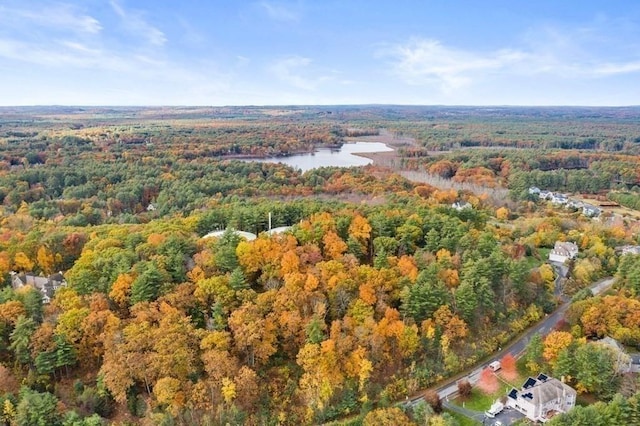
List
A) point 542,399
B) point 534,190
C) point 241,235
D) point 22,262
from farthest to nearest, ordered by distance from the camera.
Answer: point 534,190 < point 241,235 < point 22,262 < point 542,399

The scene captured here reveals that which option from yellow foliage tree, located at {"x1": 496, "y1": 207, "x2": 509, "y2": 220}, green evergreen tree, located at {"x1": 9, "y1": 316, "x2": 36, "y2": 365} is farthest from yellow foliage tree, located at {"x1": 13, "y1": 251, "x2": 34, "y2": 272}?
yellow foliage tree, located at {"x1": 496, "y1": 207, "x2": 509, "y2": 220}

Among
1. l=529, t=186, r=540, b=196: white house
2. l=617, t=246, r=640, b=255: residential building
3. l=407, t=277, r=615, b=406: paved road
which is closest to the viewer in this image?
l=407, t=277, r=615, b=406: paved road

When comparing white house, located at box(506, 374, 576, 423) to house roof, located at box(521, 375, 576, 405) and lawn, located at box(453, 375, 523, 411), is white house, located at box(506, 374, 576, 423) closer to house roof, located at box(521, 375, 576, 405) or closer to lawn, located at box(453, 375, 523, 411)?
house roof, located at box(521, 375, 576, 405)

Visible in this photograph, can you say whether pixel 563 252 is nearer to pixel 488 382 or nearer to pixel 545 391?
pixel 488 382

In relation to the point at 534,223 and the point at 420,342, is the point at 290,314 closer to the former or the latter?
the point at 420,342

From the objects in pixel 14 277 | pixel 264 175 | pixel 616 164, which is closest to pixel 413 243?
pixel 14 277

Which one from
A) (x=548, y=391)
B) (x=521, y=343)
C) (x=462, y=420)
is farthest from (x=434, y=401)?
(x=521, y=343)
